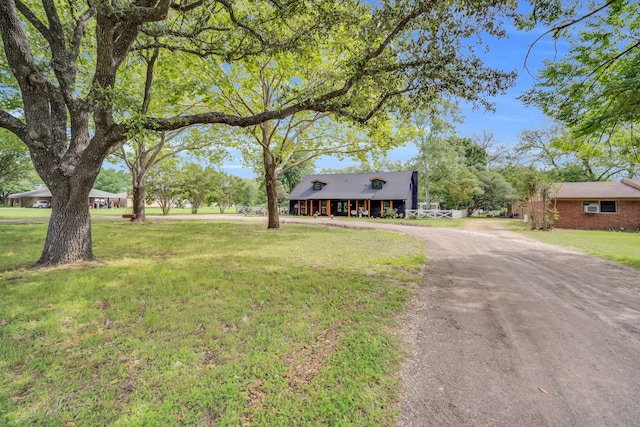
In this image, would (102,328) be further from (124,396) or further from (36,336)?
(124,396)

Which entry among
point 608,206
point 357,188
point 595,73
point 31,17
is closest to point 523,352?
point 595,73

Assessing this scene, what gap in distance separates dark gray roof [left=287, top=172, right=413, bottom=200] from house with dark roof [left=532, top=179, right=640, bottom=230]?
43.5ft

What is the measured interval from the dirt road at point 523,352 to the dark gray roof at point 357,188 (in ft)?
81.9

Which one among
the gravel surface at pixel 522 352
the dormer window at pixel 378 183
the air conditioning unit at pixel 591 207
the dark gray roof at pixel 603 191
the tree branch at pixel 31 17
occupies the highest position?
the tree branch at pixel 31 17

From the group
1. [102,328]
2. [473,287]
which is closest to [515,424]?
[473,287]

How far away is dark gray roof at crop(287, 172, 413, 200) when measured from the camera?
31094 millimetres

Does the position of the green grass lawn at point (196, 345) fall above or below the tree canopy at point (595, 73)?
below

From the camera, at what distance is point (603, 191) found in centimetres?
2083

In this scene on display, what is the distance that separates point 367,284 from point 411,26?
618cm

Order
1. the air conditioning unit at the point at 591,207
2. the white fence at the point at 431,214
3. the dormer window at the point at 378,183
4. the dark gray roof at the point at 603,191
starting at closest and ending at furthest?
the dark gray roof at the point at 603,191
the air conditioning unit at the point at 591,207
the white fence at the point at 431,214
the dormer window at the point at 378,183

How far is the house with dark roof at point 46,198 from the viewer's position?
168 feet

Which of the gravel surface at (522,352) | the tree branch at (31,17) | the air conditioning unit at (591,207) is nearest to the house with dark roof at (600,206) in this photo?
the air conditioning unit at (591,207)

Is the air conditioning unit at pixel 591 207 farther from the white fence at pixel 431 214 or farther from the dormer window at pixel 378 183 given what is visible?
the dormer window at pixel 378 183

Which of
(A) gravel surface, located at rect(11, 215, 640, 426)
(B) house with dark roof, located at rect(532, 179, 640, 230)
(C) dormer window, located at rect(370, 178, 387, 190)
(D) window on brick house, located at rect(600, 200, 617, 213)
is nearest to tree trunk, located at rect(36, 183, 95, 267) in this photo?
(A) gravel surface, located at rect(11, 215, 640, 426)
